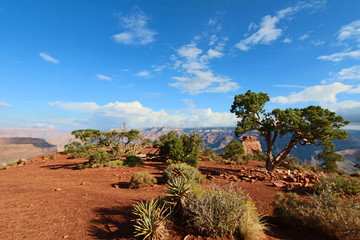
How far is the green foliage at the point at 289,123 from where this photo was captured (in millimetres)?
11742

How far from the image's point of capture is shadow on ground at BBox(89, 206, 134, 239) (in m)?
4.47

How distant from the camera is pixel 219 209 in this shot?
14.2 feet

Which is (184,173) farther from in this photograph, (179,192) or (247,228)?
(247,228)

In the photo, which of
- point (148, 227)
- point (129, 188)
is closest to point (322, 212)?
point (148, 227)

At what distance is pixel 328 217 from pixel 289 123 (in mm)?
9784

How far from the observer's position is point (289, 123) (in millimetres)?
12836

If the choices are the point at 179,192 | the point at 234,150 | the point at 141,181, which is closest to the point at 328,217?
the point at 179,192

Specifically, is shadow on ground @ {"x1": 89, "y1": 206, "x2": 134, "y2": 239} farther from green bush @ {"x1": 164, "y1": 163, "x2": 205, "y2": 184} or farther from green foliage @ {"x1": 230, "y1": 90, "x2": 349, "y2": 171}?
green foliage @ {"x1": 230, "y1": 90, "x2": 349, "y2": 171}

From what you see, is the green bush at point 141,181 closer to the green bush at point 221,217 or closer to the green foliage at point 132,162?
the green bush at point 221,217

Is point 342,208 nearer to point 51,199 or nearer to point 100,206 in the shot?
point 100,206

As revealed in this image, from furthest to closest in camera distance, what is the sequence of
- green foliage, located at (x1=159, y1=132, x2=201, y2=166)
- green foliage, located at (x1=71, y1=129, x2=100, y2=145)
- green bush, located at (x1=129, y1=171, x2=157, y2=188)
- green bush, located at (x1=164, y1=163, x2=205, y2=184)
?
green foliage, located at (x1=159, y1=132, x2=201, y2=166) → green foliage, located at (x1=71, y1=129, x2=100, y2=145) → green bush, located at (x1=129, y1=171, x2=157, y2=188) → green bush, located at (x1=164, y1=163, x2=205, y2=184)

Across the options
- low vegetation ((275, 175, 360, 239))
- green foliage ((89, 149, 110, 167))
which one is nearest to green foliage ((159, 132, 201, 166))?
green foliage ((89, 149, 110, 167))

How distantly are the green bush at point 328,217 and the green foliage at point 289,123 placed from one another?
815 centimetres

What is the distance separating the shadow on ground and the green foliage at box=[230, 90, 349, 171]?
11494mm
